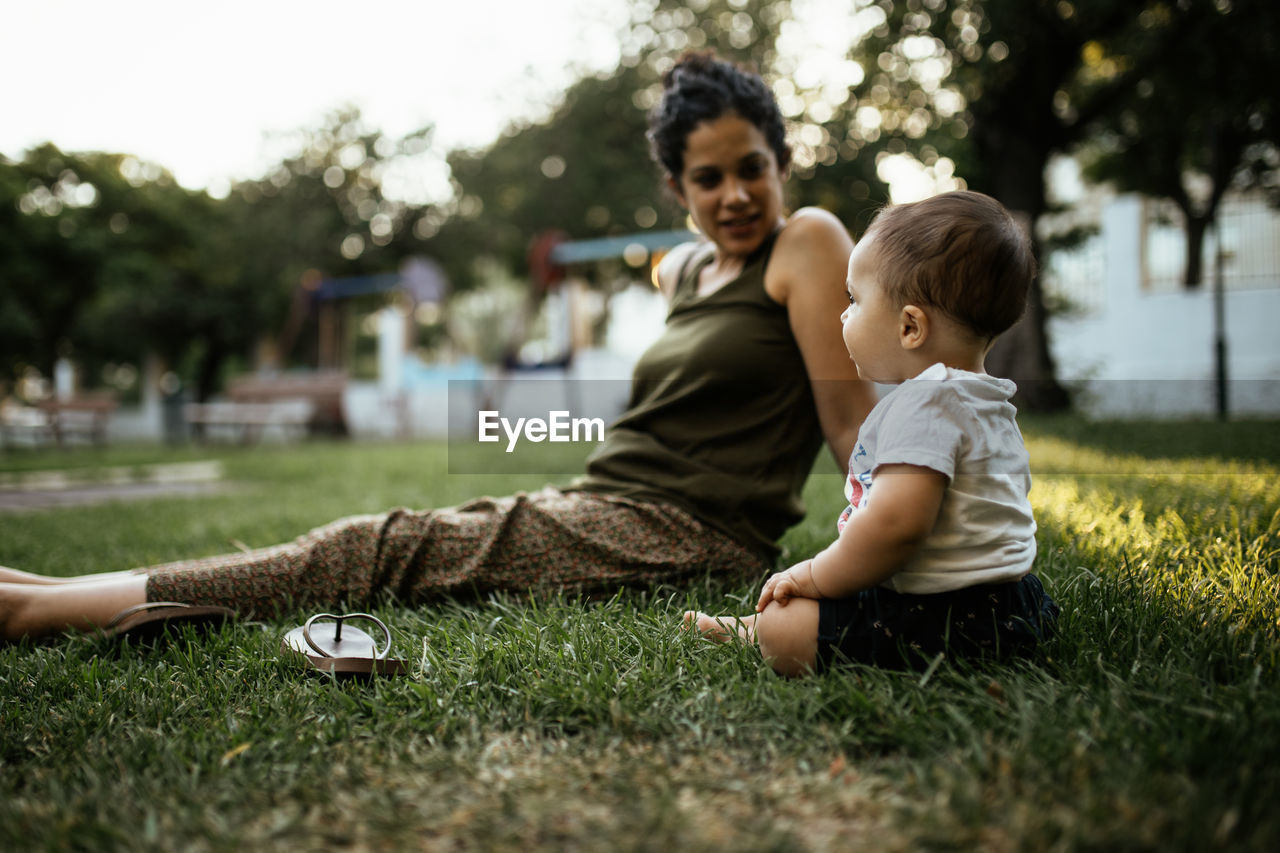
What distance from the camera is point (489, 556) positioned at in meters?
2.21

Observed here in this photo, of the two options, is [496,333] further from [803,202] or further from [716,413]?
[716,413]

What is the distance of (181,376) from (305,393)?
18.2m

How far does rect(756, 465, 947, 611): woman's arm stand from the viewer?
137 centimetres

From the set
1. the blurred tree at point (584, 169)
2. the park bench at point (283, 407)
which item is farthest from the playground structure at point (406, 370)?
the blurred tree at point (584, 169)

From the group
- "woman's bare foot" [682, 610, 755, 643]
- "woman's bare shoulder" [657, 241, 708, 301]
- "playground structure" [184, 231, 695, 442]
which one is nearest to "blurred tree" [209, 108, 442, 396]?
"playground structure" [184, 231, 695, 442]

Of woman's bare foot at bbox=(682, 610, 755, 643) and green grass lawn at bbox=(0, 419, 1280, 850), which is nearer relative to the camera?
green grass lawn at bbox=(0, 419, 1280, 850)

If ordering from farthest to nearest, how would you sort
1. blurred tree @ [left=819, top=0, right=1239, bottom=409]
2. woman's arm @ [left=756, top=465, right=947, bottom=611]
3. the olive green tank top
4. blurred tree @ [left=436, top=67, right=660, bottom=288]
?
blurred tree @ [left=436, top=67, right=660, bottom=288], blurred tree @ [left=819, top=0, right=1239, bottom=409], the olive green tank top, woman's arm @ [left=756, top=465, right=947, bottom=611]

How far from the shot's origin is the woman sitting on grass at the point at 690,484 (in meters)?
2.15

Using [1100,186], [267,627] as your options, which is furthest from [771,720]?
[1100,186]

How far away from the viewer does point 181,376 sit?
3047 cm

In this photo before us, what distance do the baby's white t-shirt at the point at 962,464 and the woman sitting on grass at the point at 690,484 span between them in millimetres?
677

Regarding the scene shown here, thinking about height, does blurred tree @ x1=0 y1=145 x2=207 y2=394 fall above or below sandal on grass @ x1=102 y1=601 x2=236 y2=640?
above

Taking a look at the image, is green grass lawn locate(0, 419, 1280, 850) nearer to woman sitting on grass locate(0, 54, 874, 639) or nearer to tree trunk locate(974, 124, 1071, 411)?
woman sitting on grass locate(0, 54, 874, 639)

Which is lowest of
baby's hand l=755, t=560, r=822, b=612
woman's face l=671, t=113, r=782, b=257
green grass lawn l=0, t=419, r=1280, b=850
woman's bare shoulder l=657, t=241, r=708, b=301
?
green grass lawn l=0, t=419, r=1280, b=850
